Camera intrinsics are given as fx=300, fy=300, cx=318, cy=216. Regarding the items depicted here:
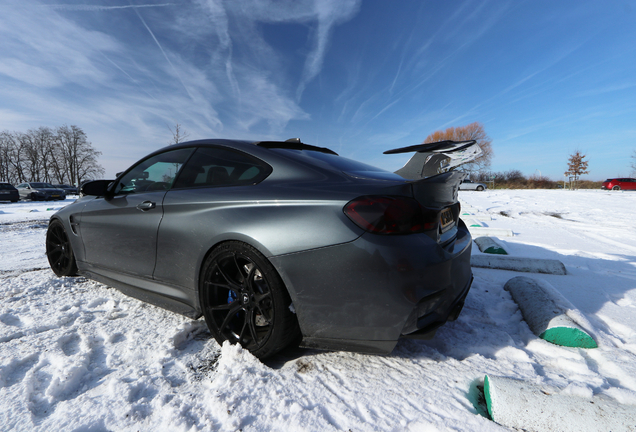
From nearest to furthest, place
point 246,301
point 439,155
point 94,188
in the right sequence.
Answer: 1. point 246,301
2. point 439,155
3. point 94,188

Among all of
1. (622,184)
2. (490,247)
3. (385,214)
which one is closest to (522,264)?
(490,247)

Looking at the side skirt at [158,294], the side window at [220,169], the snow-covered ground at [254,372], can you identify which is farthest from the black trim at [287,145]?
the snow-covered ground at [254,372]

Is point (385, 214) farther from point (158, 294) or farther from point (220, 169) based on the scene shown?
point (158, 294)

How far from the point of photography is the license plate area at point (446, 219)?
5.79 ft

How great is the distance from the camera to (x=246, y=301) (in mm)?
1823

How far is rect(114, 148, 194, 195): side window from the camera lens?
2473mm

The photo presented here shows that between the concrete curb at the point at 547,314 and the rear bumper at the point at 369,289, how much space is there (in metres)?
0.99

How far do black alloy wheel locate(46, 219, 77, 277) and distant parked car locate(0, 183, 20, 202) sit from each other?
2205 centimetres

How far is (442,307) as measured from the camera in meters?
1.66

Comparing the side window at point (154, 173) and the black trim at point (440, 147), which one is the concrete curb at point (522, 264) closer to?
the black trim at point (440, 147)

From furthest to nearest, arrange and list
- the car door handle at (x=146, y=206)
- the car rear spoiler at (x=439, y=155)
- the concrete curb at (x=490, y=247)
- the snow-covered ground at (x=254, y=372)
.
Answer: the concrete curb at (x=490, y=247) < the car door handle at (x=146, y=206) < the car rear spoiler at (x=439, y=155) < the snow-covered ground at (x=254, y=372)

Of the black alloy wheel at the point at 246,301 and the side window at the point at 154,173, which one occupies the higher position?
the side window at the point at 154,173

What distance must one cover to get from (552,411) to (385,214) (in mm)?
1119

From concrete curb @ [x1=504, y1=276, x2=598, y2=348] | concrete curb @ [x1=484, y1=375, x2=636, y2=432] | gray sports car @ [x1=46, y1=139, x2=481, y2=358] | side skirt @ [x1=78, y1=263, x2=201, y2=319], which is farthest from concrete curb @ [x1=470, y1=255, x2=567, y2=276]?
side skirt @ [x1=78, y1=263, x2=201, y2=319]
